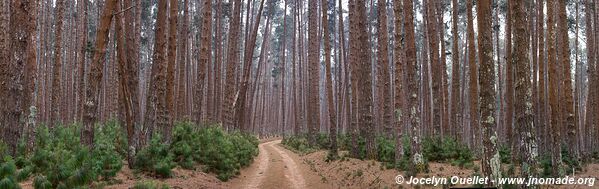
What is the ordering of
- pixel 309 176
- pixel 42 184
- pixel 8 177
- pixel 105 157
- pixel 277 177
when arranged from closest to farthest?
pixel 8 177 → pixel 42 184 → pixel 105 157 → pixel 277 177 → pixel 309 176

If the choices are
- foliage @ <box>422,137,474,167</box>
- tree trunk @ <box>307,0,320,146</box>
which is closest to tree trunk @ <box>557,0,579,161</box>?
foliage @ <box>422,137,474,167</box>

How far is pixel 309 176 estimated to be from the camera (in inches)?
536

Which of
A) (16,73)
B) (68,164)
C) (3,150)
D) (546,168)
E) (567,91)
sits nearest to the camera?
(68,164)

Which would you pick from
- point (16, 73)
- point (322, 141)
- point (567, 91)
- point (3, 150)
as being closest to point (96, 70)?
point (16, 73)

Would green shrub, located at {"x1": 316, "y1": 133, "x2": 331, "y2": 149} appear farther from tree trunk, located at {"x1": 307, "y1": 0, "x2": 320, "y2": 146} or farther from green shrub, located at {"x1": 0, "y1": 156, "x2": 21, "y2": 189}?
green shrub, located at {"x1": 0, "y1": 156, "x2": 21, "y2": 189}

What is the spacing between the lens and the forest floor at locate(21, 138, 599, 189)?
982 centimetres

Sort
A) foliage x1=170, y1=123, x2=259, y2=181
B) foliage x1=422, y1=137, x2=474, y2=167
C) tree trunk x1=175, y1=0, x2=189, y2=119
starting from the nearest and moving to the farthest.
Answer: foliage x1=170, y1=123, x2=259, y2=181, foliage x1=422, y1=137, x2=474, y2=167, tree trunk x1=175, y1=0, x2=189, y2=119

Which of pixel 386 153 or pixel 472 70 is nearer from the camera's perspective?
pixel 472 70

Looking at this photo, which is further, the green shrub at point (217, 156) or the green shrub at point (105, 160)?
the green shrub at point (217, 156)

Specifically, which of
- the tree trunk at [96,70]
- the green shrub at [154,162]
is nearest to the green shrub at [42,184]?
the tree trunk at [96,70]

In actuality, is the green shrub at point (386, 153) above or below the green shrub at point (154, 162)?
below

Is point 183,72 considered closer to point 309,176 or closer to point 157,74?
point 157,74

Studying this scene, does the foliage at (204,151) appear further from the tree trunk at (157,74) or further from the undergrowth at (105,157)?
the tree trunk at (157,74)

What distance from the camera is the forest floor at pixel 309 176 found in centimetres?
982
